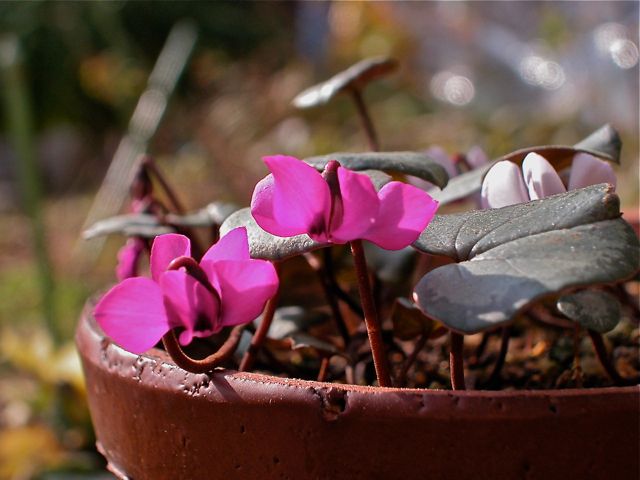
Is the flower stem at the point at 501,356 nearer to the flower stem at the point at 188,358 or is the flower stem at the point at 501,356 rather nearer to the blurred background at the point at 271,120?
the flower stem at the point at 188,358

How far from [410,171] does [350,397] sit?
11cm

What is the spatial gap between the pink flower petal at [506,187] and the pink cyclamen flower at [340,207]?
0.23 ft

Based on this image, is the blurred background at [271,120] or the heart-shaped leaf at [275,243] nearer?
the heart-shaped leaf at [275,243]

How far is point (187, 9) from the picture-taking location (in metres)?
5.52

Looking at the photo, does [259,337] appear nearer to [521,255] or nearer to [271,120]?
[521,255]

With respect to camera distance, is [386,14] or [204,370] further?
[386,14]

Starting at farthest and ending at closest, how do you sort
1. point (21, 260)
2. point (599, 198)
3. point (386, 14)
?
point (21, 260), point (386, 14), point (599, 198)

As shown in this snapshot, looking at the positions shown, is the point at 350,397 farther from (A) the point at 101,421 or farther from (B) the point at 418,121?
(B) the point at 418,121

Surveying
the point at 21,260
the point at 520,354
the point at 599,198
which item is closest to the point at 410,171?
the point at 599,198

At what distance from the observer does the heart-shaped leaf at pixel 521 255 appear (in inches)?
8.7

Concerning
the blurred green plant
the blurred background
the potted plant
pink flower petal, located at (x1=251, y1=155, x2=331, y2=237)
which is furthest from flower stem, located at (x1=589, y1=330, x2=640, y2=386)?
the blurred green plant

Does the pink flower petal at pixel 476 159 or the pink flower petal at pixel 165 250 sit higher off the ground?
the pink flower petal at pixel 165 250

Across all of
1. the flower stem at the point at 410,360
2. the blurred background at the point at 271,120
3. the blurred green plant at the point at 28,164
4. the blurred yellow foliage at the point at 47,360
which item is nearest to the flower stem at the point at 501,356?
the flower stem at the point at 410,360

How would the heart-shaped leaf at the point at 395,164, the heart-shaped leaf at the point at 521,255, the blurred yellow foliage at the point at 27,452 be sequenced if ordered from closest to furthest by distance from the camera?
the heart-shaped leaf at the point at 521,255, the heart-shaped leaf at the point at 395,164, the blurred yellow foliage at the point at 27,452
